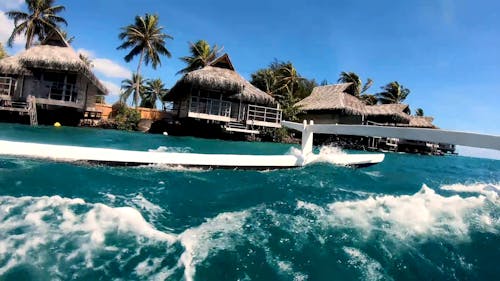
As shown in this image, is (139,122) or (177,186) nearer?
(177,186)

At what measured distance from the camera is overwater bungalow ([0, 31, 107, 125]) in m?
17.7

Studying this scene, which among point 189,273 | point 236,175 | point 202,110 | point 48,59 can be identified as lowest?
point 189,273

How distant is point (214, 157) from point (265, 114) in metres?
14.7

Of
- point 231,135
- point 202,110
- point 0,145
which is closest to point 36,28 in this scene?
point 202,110

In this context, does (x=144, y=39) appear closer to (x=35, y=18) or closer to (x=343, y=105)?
(x=35, y=18)

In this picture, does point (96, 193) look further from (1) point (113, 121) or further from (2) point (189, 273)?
(1) point (113, 121)

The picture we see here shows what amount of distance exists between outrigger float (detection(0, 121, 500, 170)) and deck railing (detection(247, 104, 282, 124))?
517 inches

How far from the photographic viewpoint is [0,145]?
4.85m

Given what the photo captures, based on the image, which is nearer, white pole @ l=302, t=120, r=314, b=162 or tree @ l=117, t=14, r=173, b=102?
white pole @ l=302, t=120, r=314, b=162

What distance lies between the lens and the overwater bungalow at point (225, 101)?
765 inches

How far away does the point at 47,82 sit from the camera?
1916 cm

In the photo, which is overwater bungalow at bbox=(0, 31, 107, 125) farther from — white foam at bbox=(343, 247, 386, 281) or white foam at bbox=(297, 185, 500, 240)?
white foam at bbox=(343, 247, 386, 281)

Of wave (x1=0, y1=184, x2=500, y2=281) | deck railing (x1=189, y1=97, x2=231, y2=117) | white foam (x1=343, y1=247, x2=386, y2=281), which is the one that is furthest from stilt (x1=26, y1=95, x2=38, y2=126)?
white foam (x1=343, y1=247, x2=386, y2=281)

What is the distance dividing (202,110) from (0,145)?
15776mm
